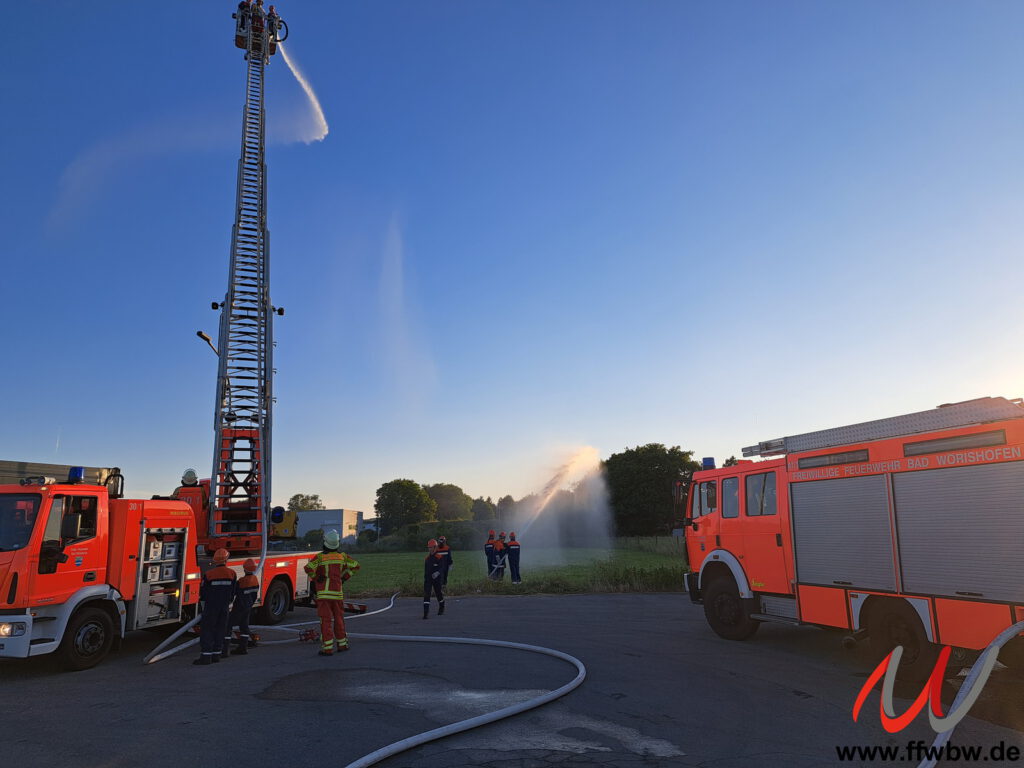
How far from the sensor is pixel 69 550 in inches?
340

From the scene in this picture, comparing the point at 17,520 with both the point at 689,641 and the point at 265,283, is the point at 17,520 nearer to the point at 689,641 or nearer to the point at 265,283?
the point at 265,283

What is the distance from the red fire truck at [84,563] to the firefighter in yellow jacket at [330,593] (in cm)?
233

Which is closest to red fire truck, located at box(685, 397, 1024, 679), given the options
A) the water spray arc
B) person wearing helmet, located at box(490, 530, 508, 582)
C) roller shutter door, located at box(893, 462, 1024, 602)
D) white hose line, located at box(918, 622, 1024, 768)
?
roller shutter door, located at box(893, 462, 1024, 602)

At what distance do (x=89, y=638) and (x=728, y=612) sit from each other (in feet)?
29.1

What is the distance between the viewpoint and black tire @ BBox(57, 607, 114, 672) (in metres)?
8.49

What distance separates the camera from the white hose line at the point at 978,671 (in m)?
4.85

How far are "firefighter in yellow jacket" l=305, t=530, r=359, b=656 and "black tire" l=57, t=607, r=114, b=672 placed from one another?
Answer: 2612mm

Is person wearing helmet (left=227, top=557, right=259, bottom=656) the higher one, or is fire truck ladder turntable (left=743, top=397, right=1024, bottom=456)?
fire truck ladder turntable (left=743, top=397, right=1024, bottom=456)

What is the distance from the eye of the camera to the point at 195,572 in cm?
1088

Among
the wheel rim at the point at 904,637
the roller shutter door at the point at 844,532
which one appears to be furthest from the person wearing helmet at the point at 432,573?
the wheel rim at the point at 904,637

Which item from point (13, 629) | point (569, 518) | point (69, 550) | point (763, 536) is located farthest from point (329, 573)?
point (569, 518)

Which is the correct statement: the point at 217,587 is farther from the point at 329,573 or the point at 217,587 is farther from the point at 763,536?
the point at 763,536

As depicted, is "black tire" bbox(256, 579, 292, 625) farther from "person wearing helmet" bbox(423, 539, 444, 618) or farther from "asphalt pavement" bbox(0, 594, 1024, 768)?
"person wearing helmet" bbox(423, 539, 444, 618)

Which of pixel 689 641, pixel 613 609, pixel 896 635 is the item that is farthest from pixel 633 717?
pixel 613 609
